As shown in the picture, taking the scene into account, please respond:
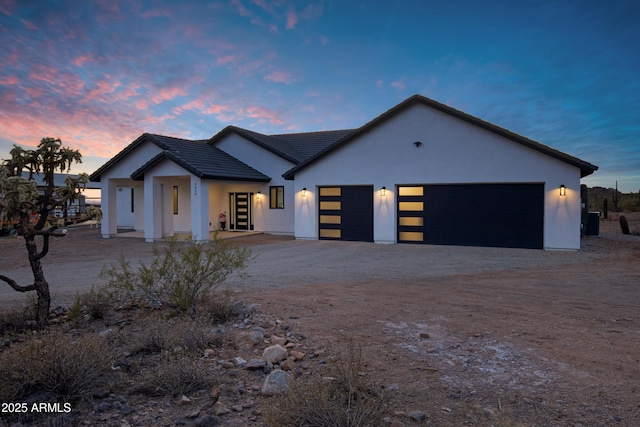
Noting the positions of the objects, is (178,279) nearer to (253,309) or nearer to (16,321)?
(253,309)

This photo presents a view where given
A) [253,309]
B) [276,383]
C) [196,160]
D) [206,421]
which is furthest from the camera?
[196,160]

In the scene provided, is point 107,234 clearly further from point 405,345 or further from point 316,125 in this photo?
point 405,345

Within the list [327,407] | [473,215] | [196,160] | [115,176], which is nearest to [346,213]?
[473,215]

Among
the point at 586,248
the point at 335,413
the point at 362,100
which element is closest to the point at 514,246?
the point at 586,248

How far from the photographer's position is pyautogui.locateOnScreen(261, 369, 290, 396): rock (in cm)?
425

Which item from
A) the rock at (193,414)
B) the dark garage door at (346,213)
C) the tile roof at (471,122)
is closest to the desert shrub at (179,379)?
the rock at (193,414)

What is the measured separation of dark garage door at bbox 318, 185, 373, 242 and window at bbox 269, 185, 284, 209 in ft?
14.0

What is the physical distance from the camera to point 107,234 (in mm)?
23344

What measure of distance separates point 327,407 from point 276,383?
105 centimetres

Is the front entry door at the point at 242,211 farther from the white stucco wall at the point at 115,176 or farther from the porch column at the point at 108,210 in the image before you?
the porch column at the point at 108,210

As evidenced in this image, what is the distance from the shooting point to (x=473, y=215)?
17.9 m

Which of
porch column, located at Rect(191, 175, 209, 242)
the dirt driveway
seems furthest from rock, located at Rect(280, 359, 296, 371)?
porch column, located at Rect(191, 175, 209, 242)

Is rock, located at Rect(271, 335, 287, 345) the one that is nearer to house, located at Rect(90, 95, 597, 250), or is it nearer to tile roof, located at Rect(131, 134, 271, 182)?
house, located at Rect(90, 95, 597, 250)

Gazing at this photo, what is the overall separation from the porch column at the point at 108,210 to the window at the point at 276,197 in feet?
28.7
